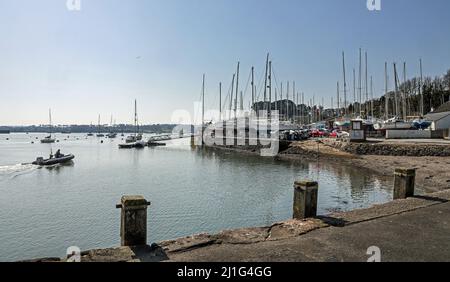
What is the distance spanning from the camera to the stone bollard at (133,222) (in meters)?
7.00

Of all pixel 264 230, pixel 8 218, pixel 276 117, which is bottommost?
pixel 8 218

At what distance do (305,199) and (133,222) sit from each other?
4.67 metres

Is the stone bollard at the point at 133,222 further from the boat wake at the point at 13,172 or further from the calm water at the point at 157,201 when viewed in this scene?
the boat wake at the point at 13,172

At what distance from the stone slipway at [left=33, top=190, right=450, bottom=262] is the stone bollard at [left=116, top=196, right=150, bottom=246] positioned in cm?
23

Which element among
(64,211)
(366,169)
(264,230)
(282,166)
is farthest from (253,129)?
(264,230)

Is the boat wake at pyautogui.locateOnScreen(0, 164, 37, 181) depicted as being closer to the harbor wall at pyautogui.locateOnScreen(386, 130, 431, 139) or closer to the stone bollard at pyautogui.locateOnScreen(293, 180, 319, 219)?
the stone bollard at pyautogui.locateOnScreen(293, 180, 319, 219)

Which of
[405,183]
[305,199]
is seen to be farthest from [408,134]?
[305,199]

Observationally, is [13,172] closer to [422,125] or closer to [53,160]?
[53,160]

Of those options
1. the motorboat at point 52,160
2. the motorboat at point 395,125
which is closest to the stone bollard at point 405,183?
the motorboat at point 395,125

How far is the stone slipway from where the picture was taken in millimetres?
6324

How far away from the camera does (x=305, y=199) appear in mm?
9203

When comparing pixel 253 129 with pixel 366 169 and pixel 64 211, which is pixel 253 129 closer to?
pixel 366 169
